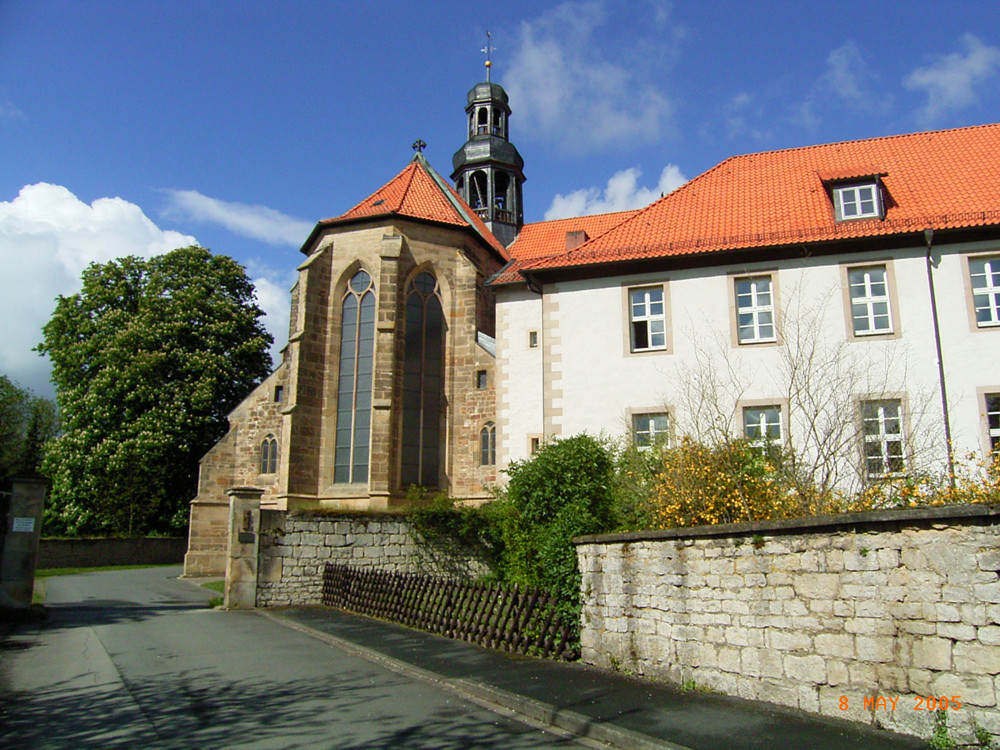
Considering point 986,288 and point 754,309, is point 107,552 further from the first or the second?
point 986,288

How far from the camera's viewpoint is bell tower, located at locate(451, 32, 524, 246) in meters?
35.0

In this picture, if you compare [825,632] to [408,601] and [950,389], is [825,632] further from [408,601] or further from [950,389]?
[950,389]

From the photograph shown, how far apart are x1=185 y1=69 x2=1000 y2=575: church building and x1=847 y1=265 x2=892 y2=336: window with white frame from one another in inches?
1.5

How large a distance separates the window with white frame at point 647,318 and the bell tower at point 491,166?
1711 centimetres

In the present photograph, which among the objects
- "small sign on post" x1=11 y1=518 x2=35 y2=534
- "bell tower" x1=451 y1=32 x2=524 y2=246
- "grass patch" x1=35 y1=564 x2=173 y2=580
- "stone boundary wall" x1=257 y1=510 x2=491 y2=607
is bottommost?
"grass patch" x1=35 y1=564 x2=173 y2=580

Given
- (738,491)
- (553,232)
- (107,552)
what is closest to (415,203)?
(553,232)

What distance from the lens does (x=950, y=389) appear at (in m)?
15.3

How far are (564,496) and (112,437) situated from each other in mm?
25184

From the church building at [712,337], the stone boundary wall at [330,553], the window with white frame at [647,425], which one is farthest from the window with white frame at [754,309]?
the stone boundary wall at [330,553]

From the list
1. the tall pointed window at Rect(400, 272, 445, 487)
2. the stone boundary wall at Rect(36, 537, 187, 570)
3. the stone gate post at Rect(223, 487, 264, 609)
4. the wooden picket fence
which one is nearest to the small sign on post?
the stone gate post at Rect(223, 487, 264, 609)

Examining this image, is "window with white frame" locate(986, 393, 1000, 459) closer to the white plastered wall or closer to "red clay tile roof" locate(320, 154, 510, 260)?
the white plastered wall

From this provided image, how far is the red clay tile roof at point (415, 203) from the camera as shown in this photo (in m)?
26.4

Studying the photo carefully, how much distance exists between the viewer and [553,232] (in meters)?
31.0

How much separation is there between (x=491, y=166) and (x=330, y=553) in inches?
872
